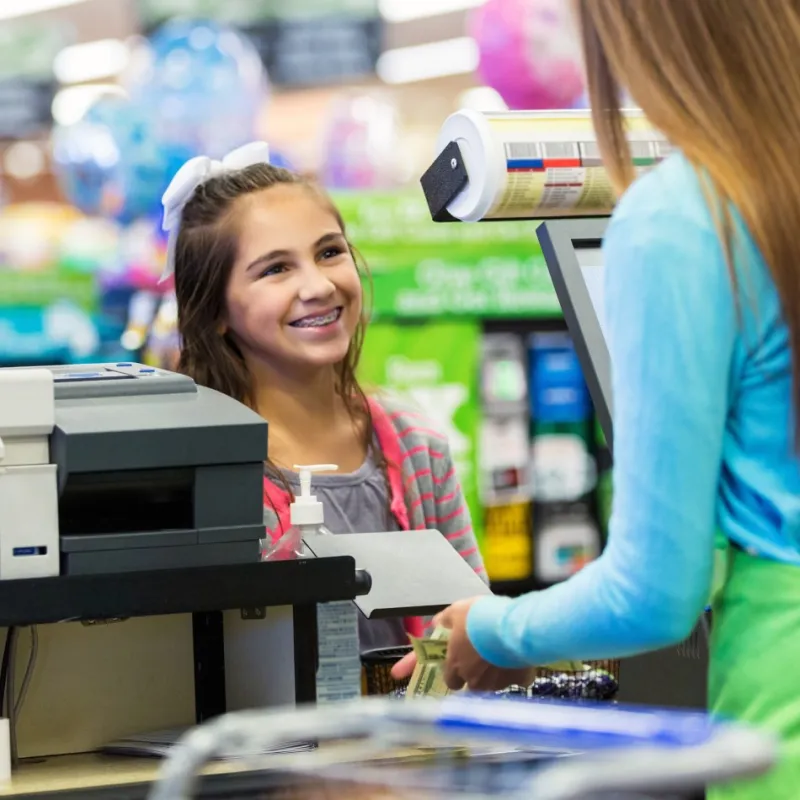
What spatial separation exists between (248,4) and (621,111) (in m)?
4.62

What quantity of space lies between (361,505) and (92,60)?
390 centimetres

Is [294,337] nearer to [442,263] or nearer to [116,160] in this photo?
[116,160]

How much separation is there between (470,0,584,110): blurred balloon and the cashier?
372 centimetres

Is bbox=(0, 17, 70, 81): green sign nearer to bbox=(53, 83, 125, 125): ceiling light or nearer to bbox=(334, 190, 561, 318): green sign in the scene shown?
bbox=(53, 83, 125, 125): ceiling light

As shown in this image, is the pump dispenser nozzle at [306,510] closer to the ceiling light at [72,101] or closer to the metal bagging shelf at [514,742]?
the metal bagging shelf at [514,742]

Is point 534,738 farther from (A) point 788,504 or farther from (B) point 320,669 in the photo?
(B) point 320,669

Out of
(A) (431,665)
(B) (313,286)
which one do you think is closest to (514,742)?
(A) (431,665)

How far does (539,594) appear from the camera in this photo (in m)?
1.41

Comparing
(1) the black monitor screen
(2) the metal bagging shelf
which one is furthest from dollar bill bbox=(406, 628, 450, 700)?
(2) the metal bagging shelf

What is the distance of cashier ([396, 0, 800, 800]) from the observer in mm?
1263

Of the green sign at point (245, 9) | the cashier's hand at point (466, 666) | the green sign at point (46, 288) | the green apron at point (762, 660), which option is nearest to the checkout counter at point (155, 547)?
the cashier's hand at point (466, 666)

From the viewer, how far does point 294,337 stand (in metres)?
2.73

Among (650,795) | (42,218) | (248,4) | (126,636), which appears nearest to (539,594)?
(650,795)

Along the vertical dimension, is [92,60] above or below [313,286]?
above
